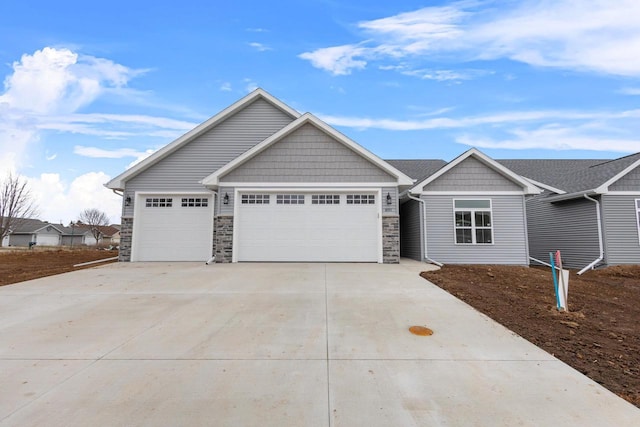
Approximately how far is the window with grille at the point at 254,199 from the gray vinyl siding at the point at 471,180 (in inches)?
247

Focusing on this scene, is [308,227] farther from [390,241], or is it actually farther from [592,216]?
[592,216]

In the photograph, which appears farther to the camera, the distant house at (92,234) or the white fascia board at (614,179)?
the distant house at (92,234)

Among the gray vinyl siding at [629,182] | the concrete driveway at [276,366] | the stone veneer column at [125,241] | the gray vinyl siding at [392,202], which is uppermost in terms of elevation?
the gray vinyl siding at [629,182]

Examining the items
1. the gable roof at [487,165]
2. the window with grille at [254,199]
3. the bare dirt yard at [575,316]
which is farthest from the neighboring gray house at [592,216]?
the window with grille at [254,199]

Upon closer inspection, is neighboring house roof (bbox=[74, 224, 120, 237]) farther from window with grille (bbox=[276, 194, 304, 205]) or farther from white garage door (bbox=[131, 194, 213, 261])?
window with grille (bbox=[276, 194, 304, 205])

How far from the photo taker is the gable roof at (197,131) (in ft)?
39.8

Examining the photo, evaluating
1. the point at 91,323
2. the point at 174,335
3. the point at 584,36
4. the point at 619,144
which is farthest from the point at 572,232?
the point at 619,144

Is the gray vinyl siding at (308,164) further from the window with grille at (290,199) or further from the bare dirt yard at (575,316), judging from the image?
the bare dirt yard at (575,316)

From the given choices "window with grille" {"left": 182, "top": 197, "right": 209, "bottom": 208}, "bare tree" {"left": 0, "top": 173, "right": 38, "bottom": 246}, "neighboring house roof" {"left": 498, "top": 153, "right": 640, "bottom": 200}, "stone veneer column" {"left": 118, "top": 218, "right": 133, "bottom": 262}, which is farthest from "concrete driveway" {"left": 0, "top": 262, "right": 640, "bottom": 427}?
"bare tree" {"left": 0, "top": 173, "right": 38, "bottom": 246}

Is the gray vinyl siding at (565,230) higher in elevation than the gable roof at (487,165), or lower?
lower

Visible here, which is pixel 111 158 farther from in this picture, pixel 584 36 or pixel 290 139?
pixel 584 36

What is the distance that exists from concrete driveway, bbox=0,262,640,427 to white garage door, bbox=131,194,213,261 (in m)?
5.76

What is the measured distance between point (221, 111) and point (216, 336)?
11.1 m

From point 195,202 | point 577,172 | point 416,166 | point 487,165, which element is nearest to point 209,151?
point 195,202
